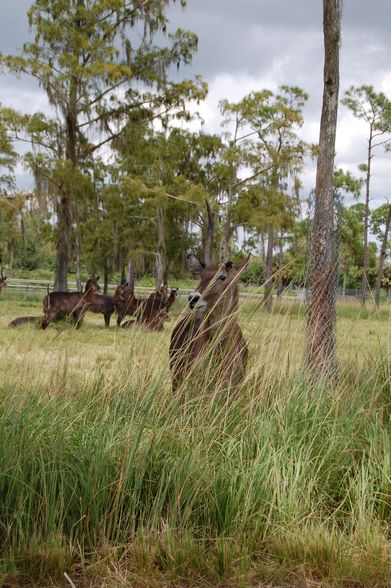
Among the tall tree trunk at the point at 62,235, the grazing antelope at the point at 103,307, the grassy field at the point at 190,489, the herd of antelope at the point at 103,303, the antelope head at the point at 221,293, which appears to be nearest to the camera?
the grassy field at the point at 190,489

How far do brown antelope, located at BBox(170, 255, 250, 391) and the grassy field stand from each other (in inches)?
11.7

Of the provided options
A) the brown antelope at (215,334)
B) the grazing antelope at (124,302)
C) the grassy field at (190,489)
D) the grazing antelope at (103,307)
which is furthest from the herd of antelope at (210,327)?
the grazing antelope at (103,307)

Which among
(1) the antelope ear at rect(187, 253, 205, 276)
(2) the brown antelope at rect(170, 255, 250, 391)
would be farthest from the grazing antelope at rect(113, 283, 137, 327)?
(2) the brown antelope at rect(170, 255, 250, 391)

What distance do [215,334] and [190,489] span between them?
1376 mm

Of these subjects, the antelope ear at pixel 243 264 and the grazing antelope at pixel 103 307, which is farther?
the grazing antelope at pixel 103 307

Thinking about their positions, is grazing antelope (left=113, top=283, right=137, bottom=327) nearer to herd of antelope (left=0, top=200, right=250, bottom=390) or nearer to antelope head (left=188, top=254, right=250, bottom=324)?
herd of antelope (left=0, top=200, right=250, bottom=390)

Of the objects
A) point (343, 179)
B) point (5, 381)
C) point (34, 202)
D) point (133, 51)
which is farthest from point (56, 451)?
point (343, 179)

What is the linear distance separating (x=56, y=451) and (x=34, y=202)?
22.5m

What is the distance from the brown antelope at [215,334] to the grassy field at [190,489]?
11.7 inches

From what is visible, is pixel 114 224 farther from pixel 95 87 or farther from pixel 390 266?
pixel 390 266

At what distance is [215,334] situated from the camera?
173 inches

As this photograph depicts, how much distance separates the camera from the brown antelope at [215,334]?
421 cm

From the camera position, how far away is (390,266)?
4712 cm

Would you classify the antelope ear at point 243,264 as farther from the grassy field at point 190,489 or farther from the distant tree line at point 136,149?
the distant tree line at point 136,149
